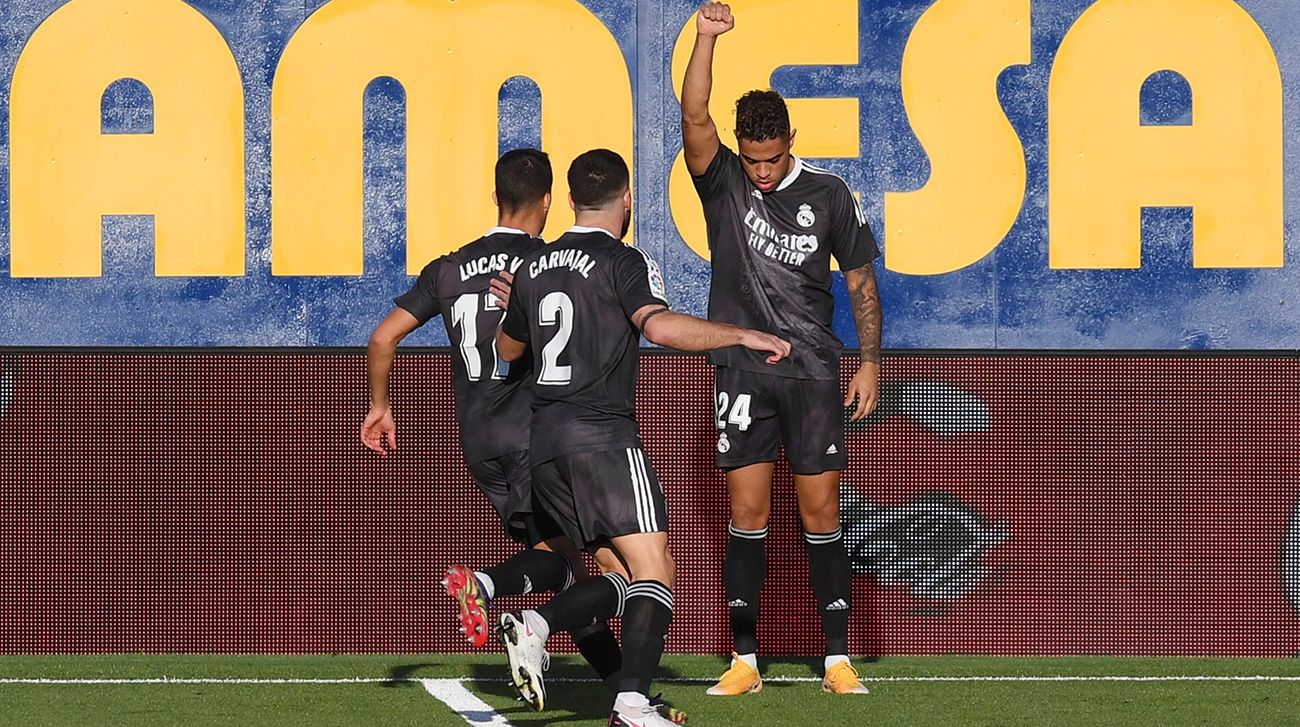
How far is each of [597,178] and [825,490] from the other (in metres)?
1.87

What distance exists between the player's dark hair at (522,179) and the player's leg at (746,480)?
1065 millimetres

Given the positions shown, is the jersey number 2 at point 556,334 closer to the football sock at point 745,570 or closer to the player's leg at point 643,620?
the player's leg at point 643,620

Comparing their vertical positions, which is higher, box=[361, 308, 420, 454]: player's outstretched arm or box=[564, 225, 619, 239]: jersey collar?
box=[564, 225, 619, 239]: jersey collar

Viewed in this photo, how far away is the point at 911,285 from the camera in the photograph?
941cm

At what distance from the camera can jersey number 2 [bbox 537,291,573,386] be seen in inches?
241

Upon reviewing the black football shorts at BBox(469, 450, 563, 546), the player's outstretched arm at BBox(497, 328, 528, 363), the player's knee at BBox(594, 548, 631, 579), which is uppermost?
the player's outstretched arm at BBox(497, 328, 528, 363)

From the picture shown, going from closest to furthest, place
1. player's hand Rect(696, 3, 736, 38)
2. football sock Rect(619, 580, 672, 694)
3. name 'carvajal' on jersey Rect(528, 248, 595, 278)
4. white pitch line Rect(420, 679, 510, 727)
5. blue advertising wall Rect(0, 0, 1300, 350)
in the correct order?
1. football sock Rect(619, 580, 672, 694)
2. name 'carvajal' on jersey Rect(528, 248, 595, 278)
3. white pitch line Rect(420, 679, 510, 727)
4. player's hand Rect(696, 3, 736, 38)
5. blue advertising wall Rect(0, 0, 1300, 350)

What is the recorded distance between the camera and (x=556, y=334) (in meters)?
6.16

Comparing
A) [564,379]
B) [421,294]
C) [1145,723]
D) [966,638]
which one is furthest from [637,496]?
[966,638]

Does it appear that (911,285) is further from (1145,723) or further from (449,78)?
(1145,723)

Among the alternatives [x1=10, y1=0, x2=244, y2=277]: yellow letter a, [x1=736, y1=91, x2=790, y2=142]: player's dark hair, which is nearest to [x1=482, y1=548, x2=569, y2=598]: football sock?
[x1=736, y1=91, x2=790, y2=142]: player's dark hair

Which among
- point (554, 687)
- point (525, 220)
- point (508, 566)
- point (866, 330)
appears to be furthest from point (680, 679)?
point (525, 220)

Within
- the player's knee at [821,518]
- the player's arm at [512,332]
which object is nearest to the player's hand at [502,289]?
the player's arm at [512,332]

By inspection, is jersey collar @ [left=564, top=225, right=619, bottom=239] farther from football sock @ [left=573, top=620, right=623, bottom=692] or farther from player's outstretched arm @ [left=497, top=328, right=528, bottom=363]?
football sock @ [left=573, top=620, right=623, bottom=692]
